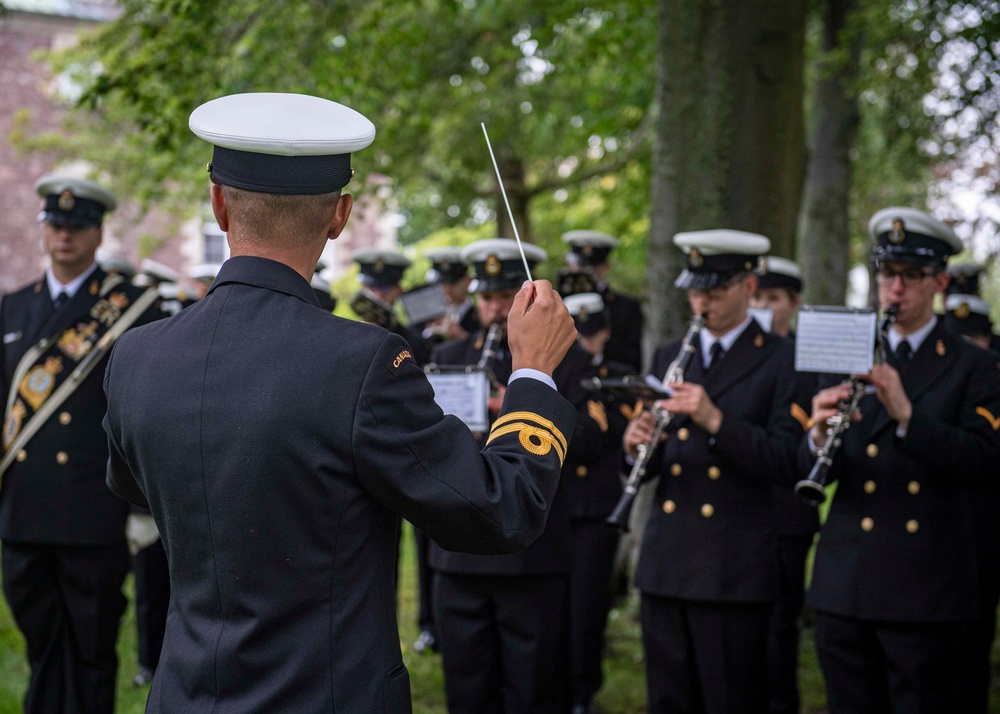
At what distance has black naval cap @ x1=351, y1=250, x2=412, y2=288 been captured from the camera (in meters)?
8.97

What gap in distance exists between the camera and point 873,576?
449 cm

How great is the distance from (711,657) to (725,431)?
0.96 meters

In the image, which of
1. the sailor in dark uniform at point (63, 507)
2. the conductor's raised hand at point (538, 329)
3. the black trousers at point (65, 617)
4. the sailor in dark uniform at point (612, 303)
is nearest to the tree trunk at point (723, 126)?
the sailor in dark uniform at point (612, 303)

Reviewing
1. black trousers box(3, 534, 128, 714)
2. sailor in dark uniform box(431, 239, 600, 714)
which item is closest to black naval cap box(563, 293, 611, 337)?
sailor in dark uniform box(431, 239, 600, 714)

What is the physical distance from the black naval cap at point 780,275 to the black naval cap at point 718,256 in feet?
6.20

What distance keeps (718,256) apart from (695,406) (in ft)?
2.53

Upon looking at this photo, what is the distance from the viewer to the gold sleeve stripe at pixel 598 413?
17.9 feet

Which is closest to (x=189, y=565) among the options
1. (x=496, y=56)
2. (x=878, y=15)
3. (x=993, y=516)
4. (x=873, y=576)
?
(x=873, y=576)

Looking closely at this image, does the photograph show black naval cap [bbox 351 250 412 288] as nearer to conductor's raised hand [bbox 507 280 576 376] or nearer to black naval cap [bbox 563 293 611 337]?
black naval cap [bbox 563 293 611 337]

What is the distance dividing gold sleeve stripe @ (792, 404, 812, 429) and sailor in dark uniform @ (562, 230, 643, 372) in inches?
130

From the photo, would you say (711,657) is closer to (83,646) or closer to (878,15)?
(83,646)

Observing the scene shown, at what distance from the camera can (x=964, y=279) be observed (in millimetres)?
8000

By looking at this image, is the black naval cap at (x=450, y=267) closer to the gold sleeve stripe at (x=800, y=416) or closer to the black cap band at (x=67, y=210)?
the black cap band at (x=67, y=210)

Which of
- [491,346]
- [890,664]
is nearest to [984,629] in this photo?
[890,664]
